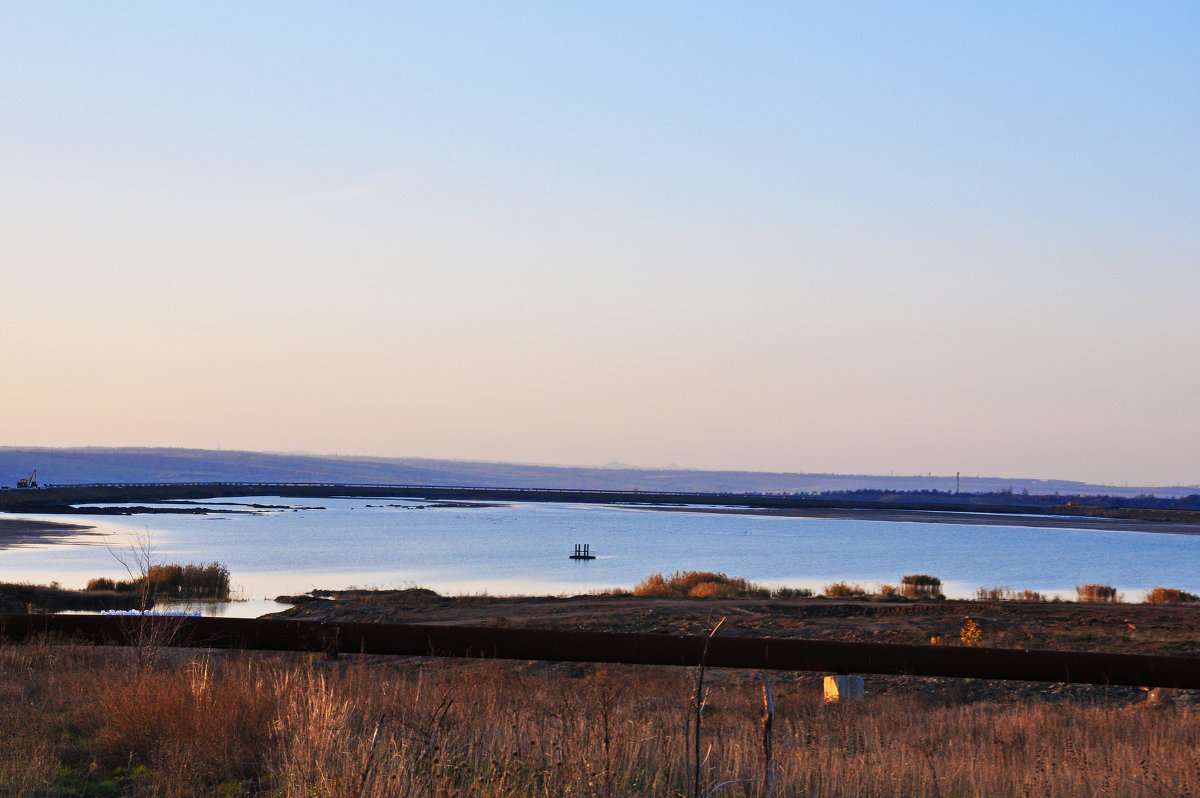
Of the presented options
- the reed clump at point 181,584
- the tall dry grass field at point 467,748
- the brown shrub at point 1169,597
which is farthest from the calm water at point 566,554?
the tall dry grass field at point 467,748

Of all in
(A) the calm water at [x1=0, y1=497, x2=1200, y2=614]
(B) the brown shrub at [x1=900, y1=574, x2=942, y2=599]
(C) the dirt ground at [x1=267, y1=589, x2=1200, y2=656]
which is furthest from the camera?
(A) the calm water at [x1=0, y1=497, x2=1200, y2=614]

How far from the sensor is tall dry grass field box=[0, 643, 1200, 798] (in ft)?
20.4

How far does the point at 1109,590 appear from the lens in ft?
156

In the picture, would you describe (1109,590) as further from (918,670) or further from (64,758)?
(64,758)

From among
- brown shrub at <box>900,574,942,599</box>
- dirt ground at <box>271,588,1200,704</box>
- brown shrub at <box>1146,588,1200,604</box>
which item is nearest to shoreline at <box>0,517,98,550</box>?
dirt ground at <box>271,588,1200,704</box>

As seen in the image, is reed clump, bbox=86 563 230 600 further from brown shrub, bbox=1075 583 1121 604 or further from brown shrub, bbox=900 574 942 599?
brown shrub, bbox=1075 583 1121 604

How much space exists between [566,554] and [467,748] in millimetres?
62609

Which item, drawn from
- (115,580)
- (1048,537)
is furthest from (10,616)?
(1048,537)

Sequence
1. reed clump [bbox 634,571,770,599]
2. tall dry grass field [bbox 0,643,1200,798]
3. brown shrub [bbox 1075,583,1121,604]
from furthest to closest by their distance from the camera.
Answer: brown shrub [bbox 1075,583,1121,604]
reed clump [bbox 634,571,770,599]
tall dry grass field [bbox 0,643,1200,798]

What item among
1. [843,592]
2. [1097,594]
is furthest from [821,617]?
[1097,594]

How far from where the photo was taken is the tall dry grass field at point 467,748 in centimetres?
621

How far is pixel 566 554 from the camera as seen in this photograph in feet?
229

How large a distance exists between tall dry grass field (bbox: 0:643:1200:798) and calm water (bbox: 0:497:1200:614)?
1055 inches

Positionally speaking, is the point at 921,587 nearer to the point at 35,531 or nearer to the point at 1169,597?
the point at 1169,597
